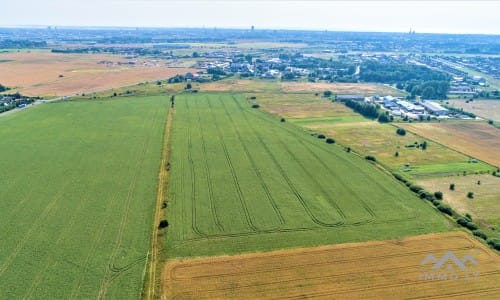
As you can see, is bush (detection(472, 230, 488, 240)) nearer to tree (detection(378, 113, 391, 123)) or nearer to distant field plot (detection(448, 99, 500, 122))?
tree (detection(378, 113, 391, 123))

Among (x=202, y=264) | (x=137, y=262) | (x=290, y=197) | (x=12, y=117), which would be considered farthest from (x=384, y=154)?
(x=12, y=117)

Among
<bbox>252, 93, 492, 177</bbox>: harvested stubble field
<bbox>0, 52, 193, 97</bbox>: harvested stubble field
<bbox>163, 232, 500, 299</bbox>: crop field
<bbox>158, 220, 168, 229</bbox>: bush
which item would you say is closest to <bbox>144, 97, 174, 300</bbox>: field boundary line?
<bbox>158, 220, 168, 229</bbox>: bush

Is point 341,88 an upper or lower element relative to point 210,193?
upper

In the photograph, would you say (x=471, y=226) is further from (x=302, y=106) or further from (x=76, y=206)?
(x=302, y=106)

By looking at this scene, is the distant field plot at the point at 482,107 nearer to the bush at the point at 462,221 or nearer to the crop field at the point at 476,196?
the crop field at the point at 476,196

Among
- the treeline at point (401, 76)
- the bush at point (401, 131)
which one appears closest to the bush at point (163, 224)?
the bush at point (401, 131)

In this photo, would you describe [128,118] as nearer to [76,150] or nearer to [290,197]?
[76,150]

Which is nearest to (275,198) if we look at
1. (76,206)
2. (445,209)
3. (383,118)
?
(445,209)
